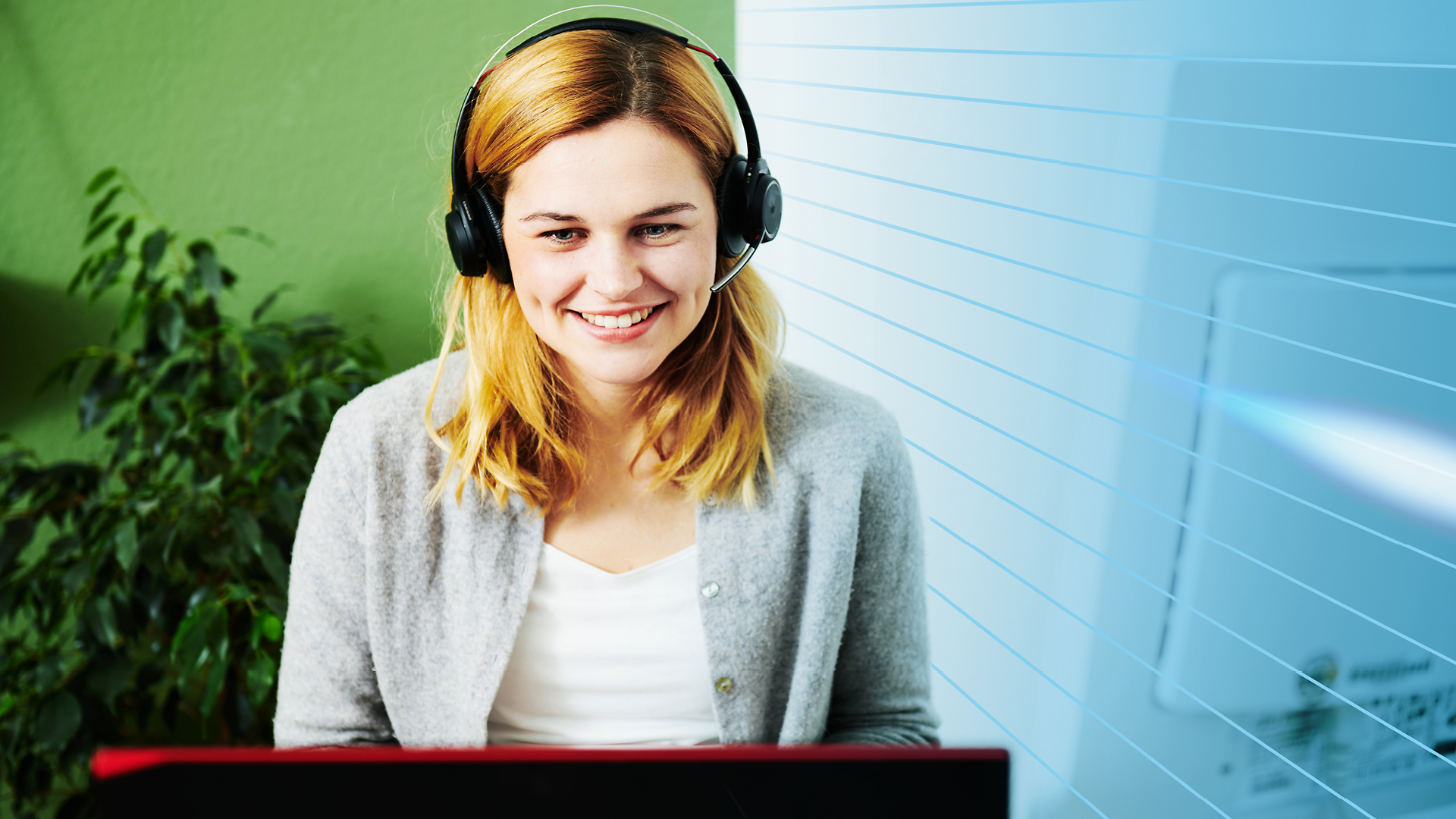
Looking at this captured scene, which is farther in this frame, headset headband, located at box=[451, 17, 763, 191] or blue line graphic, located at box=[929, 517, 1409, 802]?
headset headband, located at box=[451, 17, 763, 191]

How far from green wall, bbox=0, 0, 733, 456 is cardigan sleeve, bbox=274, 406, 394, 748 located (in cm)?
71

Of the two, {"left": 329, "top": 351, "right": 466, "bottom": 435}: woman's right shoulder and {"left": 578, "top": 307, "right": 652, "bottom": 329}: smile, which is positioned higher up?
{"left": 578, "top": 307, "right": 652, "bottom": 329}: smile

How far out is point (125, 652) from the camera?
4.57 feet

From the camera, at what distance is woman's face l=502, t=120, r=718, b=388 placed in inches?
32.1

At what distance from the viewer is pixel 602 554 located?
1.00m

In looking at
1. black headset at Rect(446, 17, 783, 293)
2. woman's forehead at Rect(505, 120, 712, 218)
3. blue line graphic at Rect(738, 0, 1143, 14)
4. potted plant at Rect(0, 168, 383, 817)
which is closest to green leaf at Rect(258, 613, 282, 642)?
potted plant at Rect(0, 168, 383, 817)

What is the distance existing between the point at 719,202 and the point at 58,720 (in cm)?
119

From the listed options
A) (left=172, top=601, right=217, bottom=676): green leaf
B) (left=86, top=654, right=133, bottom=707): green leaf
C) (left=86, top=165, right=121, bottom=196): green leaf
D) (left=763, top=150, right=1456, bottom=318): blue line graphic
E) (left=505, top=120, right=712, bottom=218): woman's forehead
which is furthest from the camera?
(left=86, top=165, right=121, bottom=196): green leaf

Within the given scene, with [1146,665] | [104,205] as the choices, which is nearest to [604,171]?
[1146,665]

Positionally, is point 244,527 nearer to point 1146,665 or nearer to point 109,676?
point 109,676

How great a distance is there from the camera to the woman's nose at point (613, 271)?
2.70 ft

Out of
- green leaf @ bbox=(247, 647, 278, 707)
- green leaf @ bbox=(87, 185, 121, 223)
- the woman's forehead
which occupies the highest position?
the woman's forehead

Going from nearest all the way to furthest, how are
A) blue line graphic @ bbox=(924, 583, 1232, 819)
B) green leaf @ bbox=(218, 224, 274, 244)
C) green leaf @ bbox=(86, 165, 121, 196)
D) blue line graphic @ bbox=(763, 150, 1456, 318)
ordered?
1. blue line graphic @ bbox=(763, 150, 1456, 318)
2. blue line graphic @ bbox=(924, 583, 1232, 819)
3. green leaf @ bbox=(86, 165, 121, 196)
4. green leaf @ bbox=(218, 224, 274, 244)

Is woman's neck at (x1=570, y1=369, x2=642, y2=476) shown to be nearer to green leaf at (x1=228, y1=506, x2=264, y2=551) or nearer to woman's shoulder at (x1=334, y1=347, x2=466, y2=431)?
woman's shoulder at (x1=334, y1=347, x2=466, y2=431)
